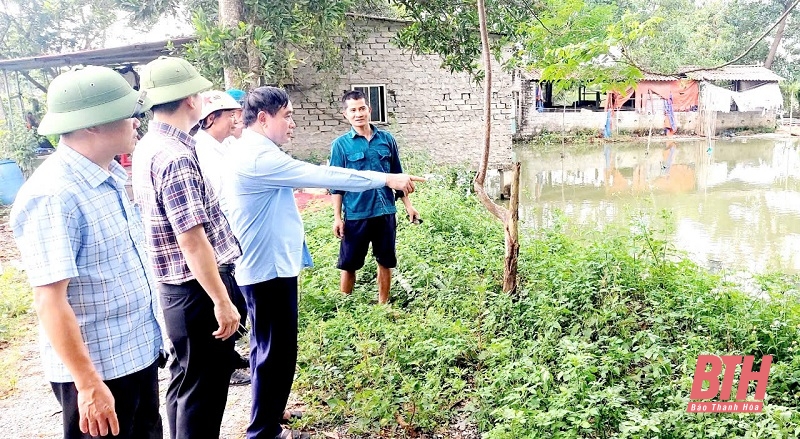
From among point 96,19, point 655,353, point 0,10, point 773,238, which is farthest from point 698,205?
point 0,10

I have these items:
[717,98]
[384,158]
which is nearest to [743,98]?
[717,98]

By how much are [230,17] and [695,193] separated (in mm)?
11442

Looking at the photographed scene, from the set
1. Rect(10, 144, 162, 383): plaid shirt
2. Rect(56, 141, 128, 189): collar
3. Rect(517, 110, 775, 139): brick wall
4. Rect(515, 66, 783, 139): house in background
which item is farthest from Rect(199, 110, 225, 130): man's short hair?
Rect(517, 110, 775, 139): brick wall

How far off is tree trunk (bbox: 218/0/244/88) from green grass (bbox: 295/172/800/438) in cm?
439

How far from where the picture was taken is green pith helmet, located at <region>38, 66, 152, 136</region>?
1.81 metres

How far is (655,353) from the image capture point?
3.03 metres

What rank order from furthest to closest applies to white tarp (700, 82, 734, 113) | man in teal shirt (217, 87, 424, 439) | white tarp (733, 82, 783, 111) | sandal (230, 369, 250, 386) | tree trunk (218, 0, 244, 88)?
white tarp (733, 82, 783, 111)
white tarp (700, 82, 734, 113)
tree trunk (218, 0, 244, 88)
sandal (230, 369, 250, 386)
man in teal shirt (217, 87, 424, 439)

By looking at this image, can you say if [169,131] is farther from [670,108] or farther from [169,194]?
[670,108]

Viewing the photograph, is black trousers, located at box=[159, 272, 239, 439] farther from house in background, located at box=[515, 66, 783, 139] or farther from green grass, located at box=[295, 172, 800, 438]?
house in background, located at box=[515, 66, 783, 139]

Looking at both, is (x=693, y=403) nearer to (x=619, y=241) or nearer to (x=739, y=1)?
(x=619, y=241)

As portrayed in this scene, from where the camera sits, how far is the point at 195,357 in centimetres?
238

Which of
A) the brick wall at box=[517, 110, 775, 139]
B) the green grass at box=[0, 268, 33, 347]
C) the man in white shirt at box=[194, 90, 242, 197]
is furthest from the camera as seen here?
the brick wall at box=[517, 110, 775, 139]

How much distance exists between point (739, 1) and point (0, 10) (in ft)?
108

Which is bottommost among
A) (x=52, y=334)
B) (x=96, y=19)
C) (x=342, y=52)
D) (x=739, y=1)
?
(x=52, y=334)
